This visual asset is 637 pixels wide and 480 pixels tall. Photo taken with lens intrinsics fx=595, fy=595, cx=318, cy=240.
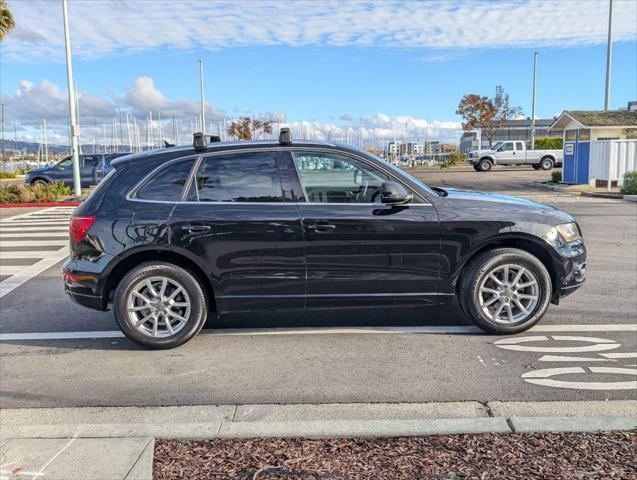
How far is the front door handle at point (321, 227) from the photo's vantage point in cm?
518

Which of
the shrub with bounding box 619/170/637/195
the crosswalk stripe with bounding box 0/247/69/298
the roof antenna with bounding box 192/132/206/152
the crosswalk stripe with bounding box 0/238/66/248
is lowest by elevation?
the crosswalk stripe with bounding box 0/247/69/298

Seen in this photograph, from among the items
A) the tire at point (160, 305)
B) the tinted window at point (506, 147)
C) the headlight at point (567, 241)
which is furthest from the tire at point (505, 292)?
the tinted window at point (506, 147)

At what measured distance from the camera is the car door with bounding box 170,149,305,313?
5168 millimetres

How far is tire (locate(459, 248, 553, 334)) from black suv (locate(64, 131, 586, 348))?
11 mm

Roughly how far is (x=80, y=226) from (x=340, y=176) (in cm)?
235

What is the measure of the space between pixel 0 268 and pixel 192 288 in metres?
5.61

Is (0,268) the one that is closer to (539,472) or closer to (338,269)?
(338,269)

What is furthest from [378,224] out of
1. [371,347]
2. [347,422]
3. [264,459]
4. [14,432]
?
[14,432]

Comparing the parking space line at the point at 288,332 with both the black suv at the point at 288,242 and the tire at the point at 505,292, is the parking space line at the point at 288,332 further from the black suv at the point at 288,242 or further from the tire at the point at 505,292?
the black suv at the point at 288,242

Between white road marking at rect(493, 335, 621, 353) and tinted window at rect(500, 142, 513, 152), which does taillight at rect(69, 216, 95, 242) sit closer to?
white road marking at rect(493, 335, 621, 353)

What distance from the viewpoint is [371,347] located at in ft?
17.2

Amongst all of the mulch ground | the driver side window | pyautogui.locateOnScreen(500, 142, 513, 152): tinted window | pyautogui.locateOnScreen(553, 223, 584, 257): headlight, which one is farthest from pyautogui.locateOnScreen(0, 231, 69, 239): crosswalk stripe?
pyautogui.locateOnScreen(500, 142, 513, 152): tinted window

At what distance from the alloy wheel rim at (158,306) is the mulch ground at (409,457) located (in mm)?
1919

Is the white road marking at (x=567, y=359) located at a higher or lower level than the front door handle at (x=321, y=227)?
lower
